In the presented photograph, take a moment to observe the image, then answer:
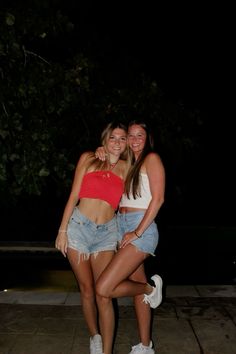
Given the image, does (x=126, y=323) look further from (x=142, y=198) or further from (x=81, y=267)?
(x=142, y=198)

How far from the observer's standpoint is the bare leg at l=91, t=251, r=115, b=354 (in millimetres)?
3066

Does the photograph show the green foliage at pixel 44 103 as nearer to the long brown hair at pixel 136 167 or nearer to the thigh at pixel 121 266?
the long brown hair at pixel 136 167

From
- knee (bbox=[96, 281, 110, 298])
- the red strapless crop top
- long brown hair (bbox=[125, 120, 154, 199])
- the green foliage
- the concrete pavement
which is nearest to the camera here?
knee (bbox=[96, 281, 110, 298])

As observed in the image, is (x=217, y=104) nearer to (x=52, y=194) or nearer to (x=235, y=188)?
(x=235, y=188)

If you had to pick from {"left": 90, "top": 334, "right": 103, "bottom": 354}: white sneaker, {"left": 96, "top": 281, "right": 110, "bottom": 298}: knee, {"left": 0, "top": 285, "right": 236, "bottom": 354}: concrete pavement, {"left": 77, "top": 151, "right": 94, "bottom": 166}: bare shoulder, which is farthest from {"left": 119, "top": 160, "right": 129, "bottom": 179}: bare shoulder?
{"left": 0, "top": 285, "right": 236, "bottom": 354}: concrete pavement

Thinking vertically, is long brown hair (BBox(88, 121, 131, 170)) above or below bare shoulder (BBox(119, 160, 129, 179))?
above

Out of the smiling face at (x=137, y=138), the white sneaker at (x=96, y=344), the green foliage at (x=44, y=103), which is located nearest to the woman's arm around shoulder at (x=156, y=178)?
the smiling face at (x=137, y=138)

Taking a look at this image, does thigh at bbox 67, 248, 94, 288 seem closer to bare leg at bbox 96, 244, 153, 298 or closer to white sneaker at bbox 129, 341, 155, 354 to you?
bare leg at bbox 96, 244, 153, 298

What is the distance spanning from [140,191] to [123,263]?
565mm

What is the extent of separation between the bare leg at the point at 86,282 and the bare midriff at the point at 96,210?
11.8 inches

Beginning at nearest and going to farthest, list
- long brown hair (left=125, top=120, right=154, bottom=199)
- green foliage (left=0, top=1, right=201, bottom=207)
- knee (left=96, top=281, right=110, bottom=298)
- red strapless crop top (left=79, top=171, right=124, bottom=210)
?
knee (left=96, top=281, right=110, bottom=298), long brown hair (left=125, top=120, right=154, bottom=199), red strapless crop top (left=79, top=171, right=124, bottom=210), green foliage (left=0, top=1, right=201, bottom=207)

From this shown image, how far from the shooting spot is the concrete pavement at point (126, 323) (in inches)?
139

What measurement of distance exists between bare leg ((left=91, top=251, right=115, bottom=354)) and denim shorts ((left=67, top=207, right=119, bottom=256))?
7 cm

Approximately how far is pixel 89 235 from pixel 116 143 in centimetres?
78
